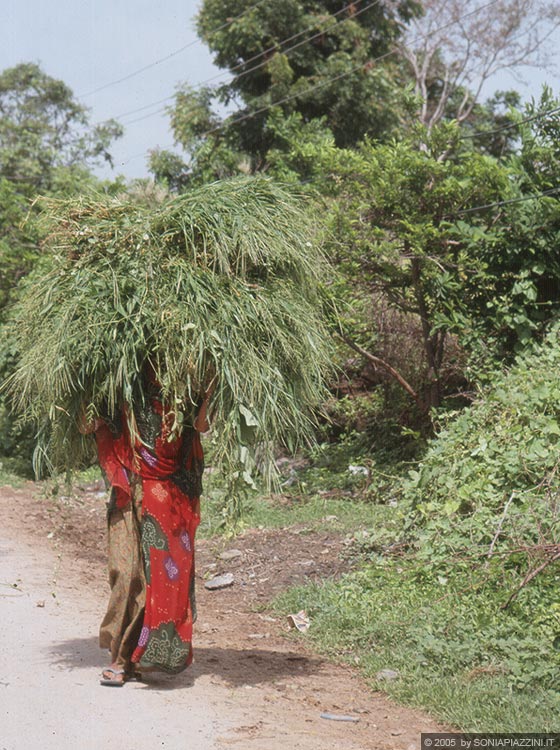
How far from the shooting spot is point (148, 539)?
4.82m

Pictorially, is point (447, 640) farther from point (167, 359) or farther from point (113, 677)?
point (167, 359)

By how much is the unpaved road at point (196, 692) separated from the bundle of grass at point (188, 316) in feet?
3.87

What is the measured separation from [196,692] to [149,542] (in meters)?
0.79

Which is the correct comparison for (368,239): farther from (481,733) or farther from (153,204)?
(481,733)

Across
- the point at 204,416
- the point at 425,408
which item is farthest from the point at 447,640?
the point at 425,408

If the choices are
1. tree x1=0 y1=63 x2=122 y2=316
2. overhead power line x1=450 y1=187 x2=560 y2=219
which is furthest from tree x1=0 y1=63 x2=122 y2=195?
overhead power line x1=450 y1=187 x2=560 y2=219

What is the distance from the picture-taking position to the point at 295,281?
506cm

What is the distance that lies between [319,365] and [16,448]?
11196 mm

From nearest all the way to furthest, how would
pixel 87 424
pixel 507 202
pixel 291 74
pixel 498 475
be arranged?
pixel 87 424
pixel 498 475
pixel 507 202
pixel 291 74

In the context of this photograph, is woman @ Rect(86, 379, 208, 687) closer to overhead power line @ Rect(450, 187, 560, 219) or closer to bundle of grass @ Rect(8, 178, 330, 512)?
bundle of grass @ Rect(8, 178, 330, 512)

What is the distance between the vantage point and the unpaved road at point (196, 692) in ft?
13.6

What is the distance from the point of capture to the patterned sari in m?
4.80

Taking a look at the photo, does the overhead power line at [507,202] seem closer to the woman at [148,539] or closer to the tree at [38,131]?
the woman at [148,539]

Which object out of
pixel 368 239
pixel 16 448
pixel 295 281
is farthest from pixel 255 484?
pixel 16 448
